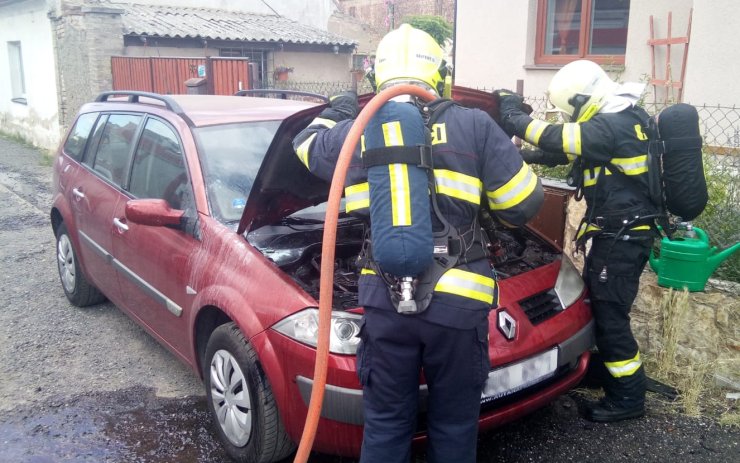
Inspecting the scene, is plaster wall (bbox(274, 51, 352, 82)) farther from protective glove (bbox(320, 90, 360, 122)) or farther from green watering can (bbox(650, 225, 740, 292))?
protective glove (bbox(320, 90, 360, 122))

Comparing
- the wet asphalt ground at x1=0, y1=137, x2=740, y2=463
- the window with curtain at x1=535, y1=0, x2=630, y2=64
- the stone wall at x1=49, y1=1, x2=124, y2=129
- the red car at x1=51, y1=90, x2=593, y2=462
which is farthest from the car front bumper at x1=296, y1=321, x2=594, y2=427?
the stone wall at x1=49, y1=1, x2=124, y2=129

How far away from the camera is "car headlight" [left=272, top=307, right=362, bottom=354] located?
2711 mm

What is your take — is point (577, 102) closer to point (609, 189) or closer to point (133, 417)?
point (609, 189)

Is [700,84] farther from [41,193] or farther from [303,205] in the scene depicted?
[41,193]

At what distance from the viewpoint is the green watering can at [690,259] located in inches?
145

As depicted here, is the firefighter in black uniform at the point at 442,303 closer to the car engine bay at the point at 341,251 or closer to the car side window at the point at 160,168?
the car engine bay at the point at 341,251

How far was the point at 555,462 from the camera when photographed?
10.5 feet

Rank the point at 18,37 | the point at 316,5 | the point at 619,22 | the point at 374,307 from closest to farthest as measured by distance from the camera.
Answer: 1. the point at 374,307
2. the point at 619,22
3. the point at 18,37
4. the point at 316,5

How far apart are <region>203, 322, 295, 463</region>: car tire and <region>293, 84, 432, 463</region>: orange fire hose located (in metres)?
0.46

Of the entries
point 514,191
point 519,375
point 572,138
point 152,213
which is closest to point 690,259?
point 572,138

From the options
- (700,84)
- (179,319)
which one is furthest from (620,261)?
(700,84)

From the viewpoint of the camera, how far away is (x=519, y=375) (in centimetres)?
289

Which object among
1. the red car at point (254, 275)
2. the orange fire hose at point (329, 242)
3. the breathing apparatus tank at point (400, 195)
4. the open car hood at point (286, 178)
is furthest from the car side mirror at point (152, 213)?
the breathing apparatus tank at point (400, 195)

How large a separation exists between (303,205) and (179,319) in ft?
2.94
